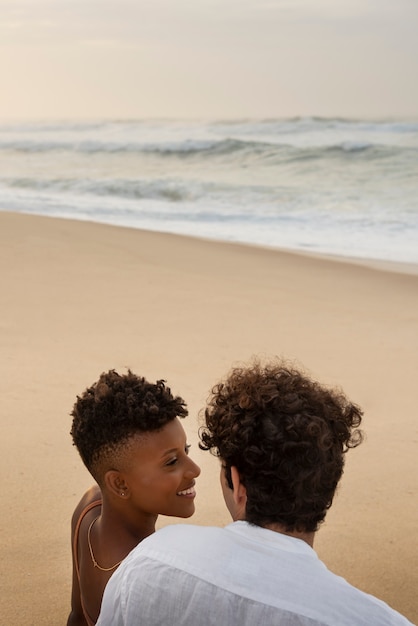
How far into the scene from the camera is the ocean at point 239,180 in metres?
12.9

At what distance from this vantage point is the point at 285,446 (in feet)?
4.83

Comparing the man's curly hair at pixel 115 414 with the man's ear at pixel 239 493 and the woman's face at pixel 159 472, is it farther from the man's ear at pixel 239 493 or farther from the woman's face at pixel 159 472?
the man's ear at pixel 239 493

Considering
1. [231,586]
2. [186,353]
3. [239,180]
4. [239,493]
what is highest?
[239,180]

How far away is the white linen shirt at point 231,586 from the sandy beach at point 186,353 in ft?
4.53

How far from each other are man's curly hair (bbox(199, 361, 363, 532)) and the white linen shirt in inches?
2.2

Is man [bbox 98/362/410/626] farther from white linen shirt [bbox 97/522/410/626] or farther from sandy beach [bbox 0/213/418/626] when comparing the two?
sandy beach [bbox 0/213/418/626]

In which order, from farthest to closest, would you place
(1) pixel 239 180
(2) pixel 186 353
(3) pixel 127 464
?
1. (1) pixel 239 180
2. (2) pixel 186 353
3. (3) pixel 127 464

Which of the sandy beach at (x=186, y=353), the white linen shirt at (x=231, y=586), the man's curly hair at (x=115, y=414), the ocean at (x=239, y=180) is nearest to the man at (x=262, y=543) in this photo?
the white linen shirt at (x=231, y=586)

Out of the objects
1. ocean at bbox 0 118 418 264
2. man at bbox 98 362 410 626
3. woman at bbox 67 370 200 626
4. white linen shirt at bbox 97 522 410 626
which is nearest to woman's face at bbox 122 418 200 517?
woman at bbox 67 370 200 626

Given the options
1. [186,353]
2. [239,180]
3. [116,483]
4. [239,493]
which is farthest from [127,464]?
[239,180]

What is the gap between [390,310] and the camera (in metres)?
6.51

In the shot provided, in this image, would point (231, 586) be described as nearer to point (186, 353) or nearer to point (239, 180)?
point (186, 353)

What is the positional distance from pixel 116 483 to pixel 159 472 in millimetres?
109

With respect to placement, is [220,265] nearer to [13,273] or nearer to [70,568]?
[13,273]
